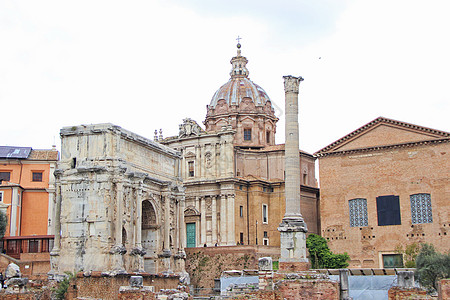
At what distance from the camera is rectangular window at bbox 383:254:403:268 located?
51.2 meters

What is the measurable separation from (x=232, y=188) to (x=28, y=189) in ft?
61.3

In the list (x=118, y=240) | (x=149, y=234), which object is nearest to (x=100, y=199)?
(x=118, y=240)

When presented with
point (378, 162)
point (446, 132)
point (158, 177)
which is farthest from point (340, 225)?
point (158, 177)

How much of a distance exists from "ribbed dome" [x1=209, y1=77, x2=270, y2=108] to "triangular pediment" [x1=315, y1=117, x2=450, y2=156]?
13.5 m

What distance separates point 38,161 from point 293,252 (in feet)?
111

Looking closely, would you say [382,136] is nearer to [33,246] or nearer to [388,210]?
[388,210]

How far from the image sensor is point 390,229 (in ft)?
170

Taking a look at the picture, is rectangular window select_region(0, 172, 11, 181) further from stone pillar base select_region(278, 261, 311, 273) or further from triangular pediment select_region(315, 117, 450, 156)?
stone pillar base select_region(278, 261, 311, 273)

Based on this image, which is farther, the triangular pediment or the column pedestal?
the triangular pediment

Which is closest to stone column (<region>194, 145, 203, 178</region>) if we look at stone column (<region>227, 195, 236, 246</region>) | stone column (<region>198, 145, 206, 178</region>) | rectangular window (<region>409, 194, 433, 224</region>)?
stone column (<region>198, 145, 206, 178</region>)

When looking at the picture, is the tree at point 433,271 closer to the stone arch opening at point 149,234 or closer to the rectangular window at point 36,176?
the stone arch opening at point 149,234

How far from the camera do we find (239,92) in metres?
67.1

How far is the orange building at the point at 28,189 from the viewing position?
55344mm

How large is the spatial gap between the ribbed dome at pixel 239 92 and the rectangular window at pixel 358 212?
17569mm
